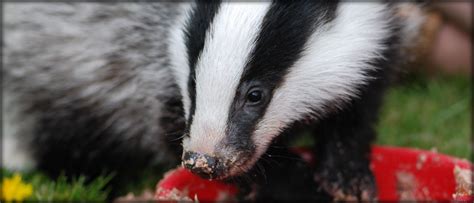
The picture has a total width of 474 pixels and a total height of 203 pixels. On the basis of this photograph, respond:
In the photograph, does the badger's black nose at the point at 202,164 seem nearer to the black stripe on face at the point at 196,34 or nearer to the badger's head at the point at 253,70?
the badger's head at the point at 253,70

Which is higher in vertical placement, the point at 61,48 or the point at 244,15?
the point at 244,15

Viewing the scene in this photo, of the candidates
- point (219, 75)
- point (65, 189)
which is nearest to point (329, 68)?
point (219, 75)

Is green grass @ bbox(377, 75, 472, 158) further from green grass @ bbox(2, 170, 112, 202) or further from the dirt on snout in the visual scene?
green grass @ bbox(2, 170, 112, 202)

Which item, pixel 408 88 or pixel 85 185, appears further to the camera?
pixel 408 88

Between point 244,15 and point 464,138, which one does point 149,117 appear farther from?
point 464,138

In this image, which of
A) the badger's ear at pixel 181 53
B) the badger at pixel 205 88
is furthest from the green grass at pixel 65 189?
the badger's ear at pixel 181 53

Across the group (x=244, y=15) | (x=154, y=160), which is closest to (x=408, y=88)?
(x=154, y=160)

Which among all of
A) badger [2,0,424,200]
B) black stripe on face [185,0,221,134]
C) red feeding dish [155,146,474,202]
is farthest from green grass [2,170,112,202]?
black stripe on face [185,0,221,134]
